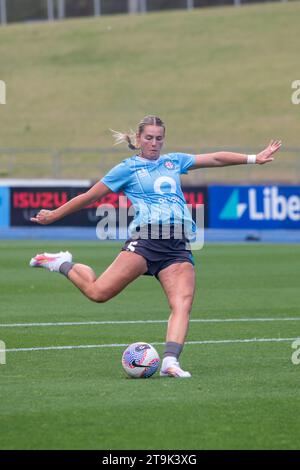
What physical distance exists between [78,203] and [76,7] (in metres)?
56.9

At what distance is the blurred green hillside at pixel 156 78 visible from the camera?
4984 centimetres

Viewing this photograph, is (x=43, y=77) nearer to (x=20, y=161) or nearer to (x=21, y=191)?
(x=20, y=161)

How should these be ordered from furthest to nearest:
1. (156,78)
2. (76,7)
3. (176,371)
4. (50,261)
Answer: (76,7)
(156,78)
(50,261)
(176,371)

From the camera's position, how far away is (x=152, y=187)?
10.2 m

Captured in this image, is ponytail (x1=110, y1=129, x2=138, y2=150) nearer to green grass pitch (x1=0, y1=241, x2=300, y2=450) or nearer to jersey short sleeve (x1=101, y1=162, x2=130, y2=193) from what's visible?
jersey short sleeve (x1=101, y1=162, x2=130, y2=193)

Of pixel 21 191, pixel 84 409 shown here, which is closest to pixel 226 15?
pixel 21 191

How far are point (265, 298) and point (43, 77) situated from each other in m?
43.4

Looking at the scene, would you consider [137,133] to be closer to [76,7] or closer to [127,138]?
[127,138]

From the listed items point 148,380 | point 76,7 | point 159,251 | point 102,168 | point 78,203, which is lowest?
point 148,380

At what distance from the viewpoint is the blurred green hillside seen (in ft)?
164

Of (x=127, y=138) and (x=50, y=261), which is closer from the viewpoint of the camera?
(x=127, y=138)

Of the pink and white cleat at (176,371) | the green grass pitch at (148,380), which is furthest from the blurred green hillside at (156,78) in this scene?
the pink and white cleat at (176,371)

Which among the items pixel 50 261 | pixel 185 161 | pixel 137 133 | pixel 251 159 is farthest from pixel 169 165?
pixel 50 261

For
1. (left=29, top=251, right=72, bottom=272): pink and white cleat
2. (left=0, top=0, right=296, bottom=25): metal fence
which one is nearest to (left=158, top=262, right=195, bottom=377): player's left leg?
(left=29, top=251, right=72, bottom=272): pink and white cleat
